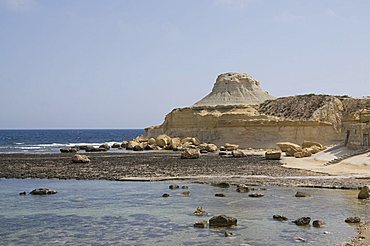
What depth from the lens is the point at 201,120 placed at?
80125mm

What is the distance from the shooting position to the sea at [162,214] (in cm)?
1623

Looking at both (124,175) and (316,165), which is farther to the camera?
(316,165)

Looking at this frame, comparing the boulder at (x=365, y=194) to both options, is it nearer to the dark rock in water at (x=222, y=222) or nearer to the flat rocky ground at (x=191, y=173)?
the flat rocky ground at (x=191, y=173)

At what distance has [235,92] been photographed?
92188mm

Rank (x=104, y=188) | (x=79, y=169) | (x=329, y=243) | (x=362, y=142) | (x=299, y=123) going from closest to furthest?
(x=329, y=243) < (x=104, y=188) < (x=79, y=169) < (x=362, y=142) < (x=299, y=123)

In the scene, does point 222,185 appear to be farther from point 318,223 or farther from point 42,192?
point 318,223

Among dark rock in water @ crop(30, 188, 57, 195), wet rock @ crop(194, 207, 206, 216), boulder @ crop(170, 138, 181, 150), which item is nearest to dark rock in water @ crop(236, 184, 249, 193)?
wet rock @ crop(194, 207, 206, 216)

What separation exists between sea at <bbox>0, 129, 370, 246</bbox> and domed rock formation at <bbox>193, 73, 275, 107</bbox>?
6152 centimetres

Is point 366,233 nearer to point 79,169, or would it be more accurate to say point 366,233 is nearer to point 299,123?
point 79,169

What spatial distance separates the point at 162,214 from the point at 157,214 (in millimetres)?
194

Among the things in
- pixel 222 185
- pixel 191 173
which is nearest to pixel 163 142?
pixel 191 173

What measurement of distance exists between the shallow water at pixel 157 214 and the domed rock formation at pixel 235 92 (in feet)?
202

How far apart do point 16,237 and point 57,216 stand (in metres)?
3.65

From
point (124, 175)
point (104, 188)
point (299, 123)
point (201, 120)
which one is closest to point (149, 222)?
point (104, 188)
